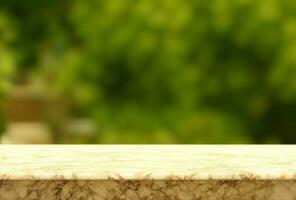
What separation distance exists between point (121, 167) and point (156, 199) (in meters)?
0.23

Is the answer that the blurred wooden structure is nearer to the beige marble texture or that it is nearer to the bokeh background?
the bokeh background

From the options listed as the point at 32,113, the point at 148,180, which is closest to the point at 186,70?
the point at 32,113

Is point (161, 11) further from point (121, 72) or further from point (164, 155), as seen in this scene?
point (164, 155)

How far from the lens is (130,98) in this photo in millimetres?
20547

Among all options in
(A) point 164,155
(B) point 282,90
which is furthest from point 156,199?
(B) point 282,90

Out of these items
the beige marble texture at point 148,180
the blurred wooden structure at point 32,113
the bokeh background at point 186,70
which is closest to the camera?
the beige marble texture at point 148,180

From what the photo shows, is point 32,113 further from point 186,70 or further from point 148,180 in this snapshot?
point 148,180

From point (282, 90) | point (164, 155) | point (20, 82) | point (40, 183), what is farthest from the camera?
point (20, 82)

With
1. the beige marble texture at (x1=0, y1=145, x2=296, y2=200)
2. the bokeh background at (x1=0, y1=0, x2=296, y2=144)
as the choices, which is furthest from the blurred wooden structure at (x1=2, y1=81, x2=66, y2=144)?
the beige marble texture at (x1=0, y1=145, x2=296, y2=200)

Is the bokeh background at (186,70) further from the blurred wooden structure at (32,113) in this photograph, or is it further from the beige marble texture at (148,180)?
the beige marble texture at (148,180)

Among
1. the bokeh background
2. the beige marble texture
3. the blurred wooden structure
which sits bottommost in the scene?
the beige marble texture

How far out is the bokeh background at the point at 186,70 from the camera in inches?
745

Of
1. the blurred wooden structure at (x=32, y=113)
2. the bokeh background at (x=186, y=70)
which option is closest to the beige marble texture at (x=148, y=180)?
the bokeh background at (x=186, y=70)

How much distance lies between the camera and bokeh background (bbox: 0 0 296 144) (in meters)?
18.9
